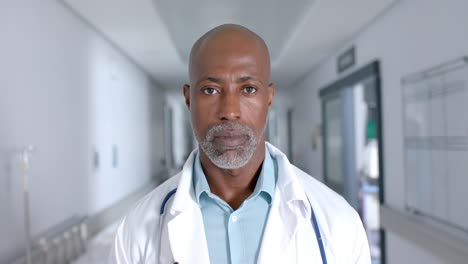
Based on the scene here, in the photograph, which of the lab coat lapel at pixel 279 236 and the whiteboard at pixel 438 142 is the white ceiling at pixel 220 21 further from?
the lab coat lapel at pixel 279 236

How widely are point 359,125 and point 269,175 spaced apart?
11.5ft

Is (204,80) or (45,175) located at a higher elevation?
(204,80)

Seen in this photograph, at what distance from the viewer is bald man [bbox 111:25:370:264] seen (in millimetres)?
741

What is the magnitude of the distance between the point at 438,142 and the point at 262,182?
1529 millimetres

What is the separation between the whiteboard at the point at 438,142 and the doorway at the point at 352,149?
1082mm

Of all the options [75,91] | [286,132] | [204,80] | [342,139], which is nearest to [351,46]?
[342,139]

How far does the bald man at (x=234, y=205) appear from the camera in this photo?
0.74 metres

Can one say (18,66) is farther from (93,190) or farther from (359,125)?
(359,125)

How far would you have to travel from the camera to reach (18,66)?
1.58 m

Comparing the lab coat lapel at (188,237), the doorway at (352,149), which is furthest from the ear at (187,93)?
the doorway at (352,149)

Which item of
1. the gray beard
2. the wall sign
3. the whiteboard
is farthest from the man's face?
the wall sign

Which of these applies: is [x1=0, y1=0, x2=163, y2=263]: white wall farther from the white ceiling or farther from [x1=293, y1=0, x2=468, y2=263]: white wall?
[x1=293, y1=0, x2=468, y2=263]: white wall

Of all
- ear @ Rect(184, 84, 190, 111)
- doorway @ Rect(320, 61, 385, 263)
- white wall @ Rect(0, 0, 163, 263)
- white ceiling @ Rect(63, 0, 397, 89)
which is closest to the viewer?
ear @ Rect(184, 84, 190, 111)

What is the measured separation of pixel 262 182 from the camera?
2.61ft
